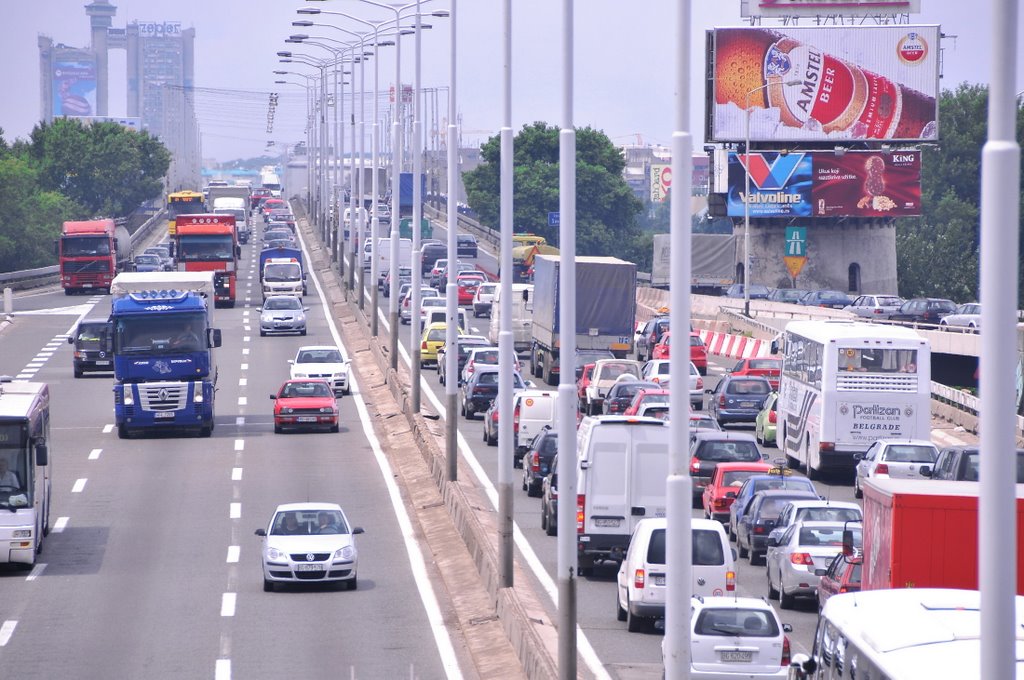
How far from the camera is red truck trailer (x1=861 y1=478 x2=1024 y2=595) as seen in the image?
63.9 feet

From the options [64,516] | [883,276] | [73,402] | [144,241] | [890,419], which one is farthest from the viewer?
[144,241]

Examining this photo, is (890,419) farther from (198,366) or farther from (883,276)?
(883,276)

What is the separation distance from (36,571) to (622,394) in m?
19.8

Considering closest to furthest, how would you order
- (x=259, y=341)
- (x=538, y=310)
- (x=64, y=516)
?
(x=64, y=516) → (x=538, y=310) → (x=259, y=341)

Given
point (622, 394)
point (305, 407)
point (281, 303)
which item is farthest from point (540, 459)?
point (281, 303)

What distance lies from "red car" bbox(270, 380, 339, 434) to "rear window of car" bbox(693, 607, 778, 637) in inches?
1081

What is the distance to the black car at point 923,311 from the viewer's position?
276ft

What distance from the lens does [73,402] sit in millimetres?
53625

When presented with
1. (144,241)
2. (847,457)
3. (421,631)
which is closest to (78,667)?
(421,631)

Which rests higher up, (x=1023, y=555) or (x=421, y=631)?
(x=1023, y=555)

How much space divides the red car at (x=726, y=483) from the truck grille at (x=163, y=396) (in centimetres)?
1646

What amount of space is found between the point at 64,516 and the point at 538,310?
26.6 meters

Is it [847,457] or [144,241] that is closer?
[847,457]

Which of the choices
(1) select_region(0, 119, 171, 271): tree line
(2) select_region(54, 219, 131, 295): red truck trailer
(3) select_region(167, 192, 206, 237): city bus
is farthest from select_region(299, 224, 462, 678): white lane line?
(1) select_region(0, 119, 171, 271): tree line
